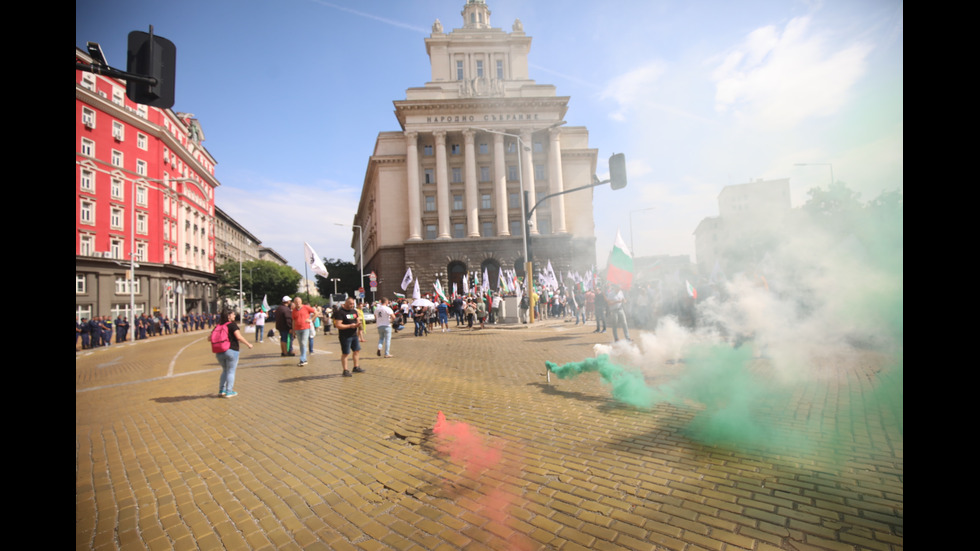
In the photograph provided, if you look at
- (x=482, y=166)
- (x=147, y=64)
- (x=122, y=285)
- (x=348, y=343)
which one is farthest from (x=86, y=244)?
(x=147, y=64)

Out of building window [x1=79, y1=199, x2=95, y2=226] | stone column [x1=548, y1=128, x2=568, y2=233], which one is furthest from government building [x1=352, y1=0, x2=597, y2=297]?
building window [x1=79, y1=199, x2=95, y2=226]

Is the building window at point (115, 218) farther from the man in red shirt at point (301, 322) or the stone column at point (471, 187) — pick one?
the man in red shirt at point (301, 322)

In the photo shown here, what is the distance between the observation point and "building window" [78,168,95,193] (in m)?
31.8

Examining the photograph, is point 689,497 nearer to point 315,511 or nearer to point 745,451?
point 745,451

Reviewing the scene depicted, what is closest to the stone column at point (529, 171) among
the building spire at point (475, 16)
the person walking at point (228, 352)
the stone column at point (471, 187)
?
the stone column at point (471, 187)

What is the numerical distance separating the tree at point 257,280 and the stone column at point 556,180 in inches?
1985

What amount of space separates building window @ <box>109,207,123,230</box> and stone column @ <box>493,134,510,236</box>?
34.5m

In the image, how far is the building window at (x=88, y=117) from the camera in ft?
99.5

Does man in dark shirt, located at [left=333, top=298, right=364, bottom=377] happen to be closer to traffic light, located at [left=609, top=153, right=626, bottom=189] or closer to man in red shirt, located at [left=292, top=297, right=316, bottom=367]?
man in red shirt, located at [left=292, top=297, right=316, bottom=367]

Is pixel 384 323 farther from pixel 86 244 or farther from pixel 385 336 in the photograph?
pixel 86 244

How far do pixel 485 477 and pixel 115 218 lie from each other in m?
46.4
